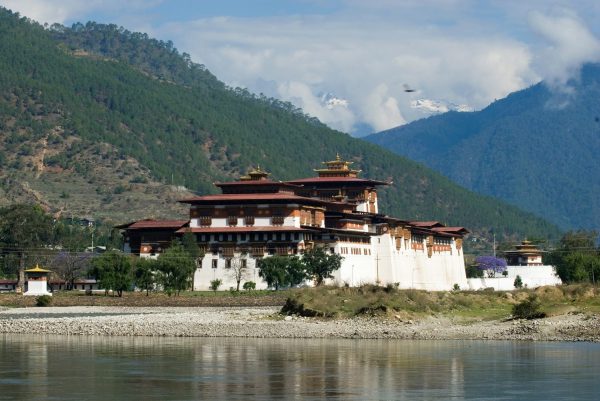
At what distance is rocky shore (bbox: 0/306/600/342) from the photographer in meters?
74.2

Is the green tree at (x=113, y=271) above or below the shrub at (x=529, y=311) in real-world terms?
above

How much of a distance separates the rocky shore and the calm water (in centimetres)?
342

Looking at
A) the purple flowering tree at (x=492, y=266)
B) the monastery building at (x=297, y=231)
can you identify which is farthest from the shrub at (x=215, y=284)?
the purple flowering tree at (x=492, y=266)

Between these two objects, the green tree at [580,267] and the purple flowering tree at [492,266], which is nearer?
the green tree at [580,267]

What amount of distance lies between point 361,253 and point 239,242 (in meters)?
14.6

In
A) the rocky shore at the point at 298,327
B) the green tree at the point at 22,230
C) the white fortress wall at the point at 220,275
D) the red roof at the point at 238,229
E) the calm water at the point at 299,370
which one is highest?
the green tree at the point at 22,230

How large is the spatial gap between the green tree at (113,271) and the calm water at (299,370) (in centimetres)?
4794

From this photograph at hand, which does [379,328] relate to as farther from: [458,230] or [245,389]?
[458,230]

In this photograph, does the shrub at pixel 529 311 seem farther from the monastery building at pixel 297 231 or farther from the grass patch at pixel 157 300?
the monastery building at pixel 297 231

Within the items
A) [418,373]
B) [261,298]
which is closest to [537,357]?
[418,373]

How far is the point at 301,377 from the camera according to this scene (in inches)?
2172

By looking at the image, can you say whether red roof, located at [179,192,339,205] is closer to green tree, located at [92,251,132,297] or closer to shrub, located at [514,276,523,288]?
green tree, located at [92,251,132,297]

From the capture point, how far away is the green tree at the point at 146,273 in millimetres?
123062

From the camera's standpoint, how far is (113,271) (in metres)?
122
